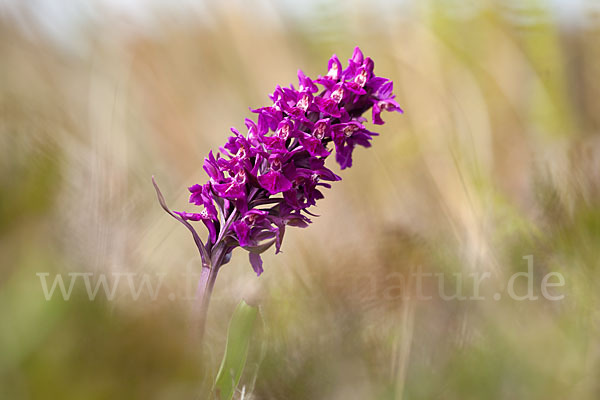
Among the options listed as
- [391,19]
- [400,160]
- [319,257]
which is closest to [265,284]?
[319,257]

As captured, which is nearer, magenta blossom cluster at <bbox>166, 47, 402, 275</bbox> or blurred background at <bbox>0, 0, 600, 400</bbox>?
blurred background at <bbox>0, 0, 600, 400</bbox>

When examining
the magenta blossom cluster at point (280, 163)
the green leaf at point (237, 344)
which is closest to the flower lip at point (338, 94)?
the magenta blossom cluster at point (280, 163)

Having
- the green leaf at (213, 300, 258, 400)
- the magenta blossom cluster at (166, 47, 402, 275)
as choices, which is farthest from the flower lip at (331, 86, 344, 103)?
the green leaf at (213, 300, 258, 400)

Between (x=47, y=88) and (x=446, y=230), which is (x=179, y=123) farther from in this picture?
(x=446, y=230)

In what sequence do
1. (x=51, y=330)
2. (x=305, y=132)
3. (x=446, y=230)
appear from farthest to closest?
(x=446, y=230) → (x=305, y=132) → (x=51, y=330)

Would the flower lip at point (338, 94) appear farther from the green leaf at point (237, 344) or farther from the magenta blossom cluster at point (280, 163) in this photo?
the green leaf at point (237, 344)

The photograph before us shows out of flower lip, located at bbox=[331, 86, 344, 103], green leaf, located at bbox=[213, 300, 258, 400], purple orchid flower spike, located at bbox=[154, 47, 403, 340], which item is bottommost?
green leaf, located at bbox=[213, 300, 258, 400]

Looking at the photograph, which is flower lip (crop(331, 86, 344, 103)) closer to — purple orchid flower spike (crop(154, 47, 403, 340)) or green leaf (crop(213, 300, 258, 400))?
purple orchid flower spike (crop(154, 47, 403, 340))
